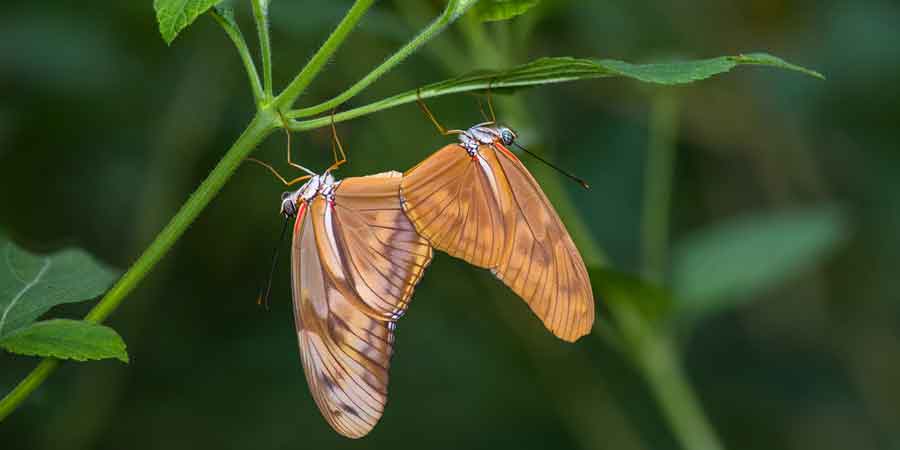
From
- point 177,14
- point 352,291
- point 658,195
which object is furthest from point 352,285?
point 658,195

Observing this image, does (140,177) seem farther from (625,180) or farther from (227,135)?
(625,180)

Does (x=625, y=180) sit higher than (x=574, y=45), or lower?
lower

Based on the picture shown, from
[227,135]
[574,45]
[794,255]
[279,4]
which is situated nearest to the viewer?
[279,4]

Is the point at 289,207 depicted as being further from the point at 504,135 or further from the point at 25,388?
the point at 25,388

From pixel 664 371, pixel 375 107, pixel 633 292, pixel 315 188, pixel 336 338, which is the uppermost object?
pixel 375 107

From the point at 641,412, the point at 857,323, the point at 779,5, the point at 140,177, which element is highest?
the point at 779,5

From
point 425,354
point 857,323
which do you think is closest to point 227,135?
point 425,354

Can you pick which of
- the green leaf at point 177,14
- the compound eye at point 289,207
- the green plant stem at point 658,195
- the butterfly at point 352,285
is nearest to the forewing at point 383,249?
the butterfly at point 352,285
